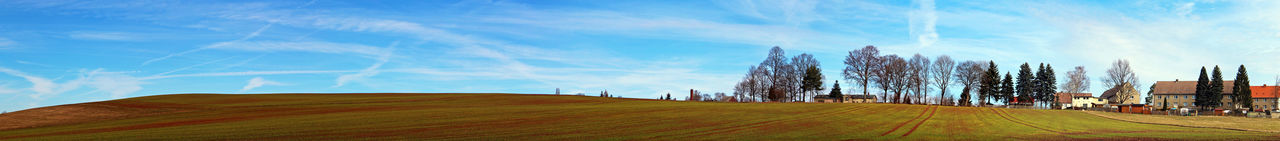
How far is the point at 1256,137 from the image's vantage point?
903 inches

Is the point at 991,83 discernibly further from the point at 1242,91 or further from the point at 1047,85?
the point at 1242,91

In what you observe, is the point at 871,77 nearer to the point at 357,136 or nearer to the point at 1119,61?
the point at 1119,61

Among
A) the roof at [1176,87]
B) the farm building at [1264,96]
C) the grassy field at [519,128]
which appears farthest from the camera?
the roof at [1176,87]

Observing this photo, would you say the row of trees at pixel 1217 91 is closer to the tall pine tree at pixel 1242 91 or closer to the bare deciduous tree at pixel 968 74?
the tall pine tree at pixel 1242 91

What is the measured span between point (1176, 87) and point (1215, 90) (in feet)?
69.0

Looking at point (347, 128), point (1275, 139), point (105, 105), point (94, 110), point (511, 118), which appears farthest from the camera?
point (105, 105)

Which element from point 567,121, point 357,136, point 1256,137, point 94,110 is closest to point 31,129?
point 94,110

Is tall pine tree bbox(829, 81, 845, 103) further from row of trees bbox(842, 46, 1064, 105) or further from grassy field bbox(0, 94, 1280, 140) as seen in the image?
grassy field bbox(0, 94, 1280, 140)

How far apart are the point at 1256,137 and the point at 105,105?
4842cm

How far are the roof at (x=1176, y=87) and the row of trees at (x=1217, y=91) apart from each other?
1636 centimetres

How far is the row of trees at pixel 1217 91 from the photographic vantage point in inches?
3659

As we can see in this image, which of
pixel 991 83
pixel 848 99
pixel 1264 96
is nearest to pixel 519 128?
pixel 848 99

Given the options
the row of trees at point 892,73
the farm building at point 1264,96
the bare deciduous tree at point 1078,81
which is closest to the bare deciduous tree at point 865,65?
the row of trees at point 892,73

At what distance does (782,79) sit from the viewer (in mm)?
70938
